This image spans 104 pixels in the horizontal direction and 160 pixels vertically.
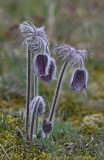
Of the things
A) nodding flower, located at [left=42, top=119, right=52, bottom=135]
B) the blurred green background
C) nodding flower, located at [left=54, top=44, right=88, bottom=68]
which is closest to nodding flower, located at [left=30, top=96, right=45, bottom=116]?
nodding flower, located at [left=42, top=119, right=52, bottom=135]

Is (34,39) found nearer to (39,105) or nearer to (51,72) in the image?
(51,72)

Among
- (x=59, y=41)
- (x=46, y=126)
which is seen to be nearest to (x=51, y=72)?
(x=46, y=126)

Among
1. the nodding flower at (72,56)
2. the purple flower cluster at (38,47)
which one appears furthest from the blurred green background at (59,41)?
the purple flower cluster at (38,47)

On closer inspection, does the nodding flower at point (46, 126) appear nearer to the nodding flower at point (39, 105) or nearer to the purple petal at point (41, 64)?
the nodding flower at point (39, 105)

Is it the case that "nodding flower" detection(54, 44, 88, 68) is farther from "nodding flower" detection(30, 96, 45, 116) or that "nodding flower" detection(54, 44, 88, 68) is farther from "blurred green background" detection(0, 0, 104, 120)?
"blurred green background" detection(0, 0, 104, 120)

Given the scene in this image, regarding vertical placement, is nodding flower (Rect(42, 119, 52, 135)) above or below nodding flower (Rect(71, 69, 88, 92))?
below
